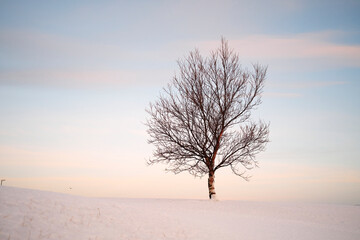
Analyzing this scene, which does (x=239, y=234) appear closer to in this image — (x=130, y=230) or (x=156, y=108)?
(x=130, y=230)

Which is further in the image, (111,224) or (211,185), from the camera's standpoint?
(211,185)

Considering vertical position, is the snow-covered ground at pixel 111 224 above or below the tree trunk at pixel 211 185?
below

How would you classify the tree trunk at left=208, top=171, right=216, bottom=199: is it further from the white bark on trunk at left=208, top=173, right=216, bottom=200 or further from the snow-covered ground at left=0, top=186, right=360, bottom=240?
the snow-covered ground at left=0, top=186, right=360, bottom=240

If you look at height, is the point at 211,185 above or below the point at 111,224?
above

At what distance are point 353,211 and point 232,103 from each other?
986 centimetres

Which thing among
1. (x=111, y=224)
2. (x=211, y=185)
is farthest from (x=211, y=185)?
(x=111, y=224)

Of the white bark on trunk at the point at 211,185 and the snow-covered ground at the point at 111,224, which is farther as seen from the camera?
the white bark on trunk at the point at 211,185

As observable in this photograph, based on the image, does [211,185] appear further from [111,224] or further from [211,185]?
[111,224]

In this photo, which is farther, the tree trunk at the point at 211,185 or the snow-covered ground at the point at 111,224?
the tree trunk at the point at 211,185

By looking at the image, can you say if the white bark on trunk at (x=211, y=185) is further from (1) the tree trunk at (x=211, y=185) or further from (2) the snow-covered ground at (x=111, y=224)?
(2) the snow-covered ground at (x=111, y=224)

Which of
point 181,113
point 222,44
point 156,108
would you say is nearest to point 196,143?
point 181,113

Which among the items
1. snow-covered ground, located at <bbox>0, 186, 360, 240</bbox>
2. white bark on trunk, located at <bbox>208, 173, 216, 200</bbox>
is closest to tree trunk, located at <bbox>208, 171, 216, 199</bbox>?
white bark on trunk, located at <bbox>208, 173, 216, 200</bbox>

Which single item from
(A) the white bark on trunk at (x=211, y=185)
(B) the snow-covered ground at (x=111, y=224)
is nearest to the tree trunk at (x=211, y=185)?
(A) the white bark on trunk at (x=211, y=185)

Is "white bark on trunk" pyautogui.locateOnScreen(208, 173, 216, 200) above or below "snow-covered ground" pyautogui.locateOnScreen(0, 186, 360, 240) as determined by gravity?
above
